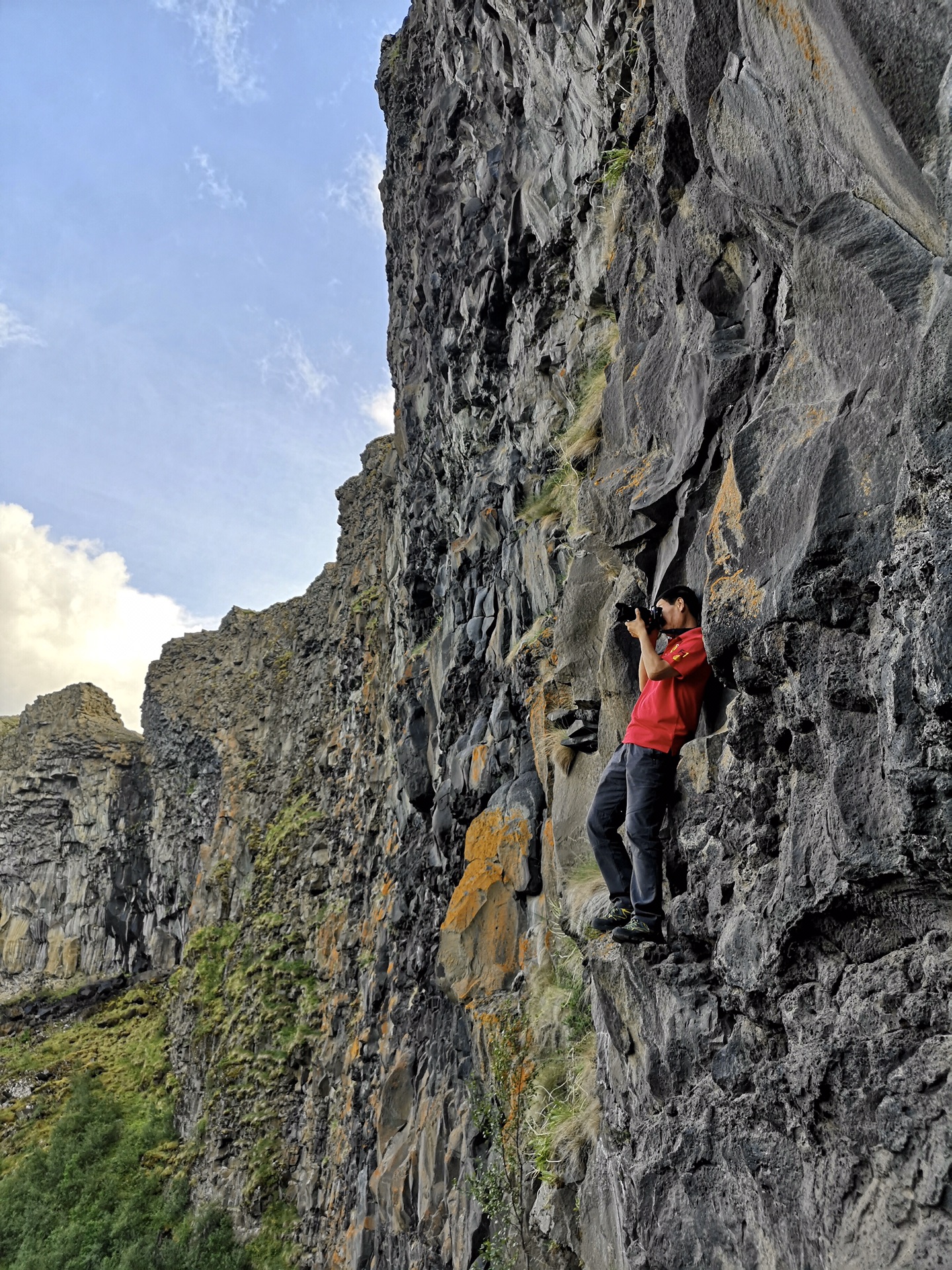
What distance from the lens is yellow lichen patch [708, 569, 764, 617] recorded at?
10.1ft

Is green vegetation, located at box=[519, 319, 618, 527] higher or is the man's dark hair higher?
green vegetation, located at box=[519, 319, 618, 527]

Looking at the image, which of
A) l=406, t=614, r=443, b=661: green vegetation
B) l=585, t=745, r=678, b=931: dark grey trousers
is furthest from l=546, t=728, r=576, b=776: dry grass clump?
l=406, t=614, r=443, b=661: green vegetation

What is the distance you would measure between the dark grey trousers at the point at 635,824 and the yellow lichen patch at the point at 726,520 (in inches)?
45.7

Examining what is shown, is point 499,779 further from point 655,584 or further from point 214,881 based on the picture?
point 214,881

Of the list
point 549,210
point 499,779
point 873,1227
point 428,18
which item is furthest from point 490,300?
point 873,1227

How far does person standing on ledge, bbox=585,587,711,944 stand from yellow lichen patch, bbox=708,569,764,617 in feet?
1.37

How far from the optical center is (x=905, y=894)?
7.91 feet

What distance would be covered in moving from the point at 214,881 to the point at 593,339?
20.4 m

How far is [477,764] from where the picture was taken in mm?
8352

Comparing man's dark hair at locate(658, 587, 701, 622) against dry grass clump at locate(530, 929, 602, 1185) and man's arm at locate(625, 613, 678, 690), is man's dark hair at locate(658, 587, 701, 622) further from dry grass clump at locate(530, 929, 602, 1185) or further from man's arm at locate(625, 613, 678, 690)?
dry grass clump at locate(530, 929, 602, 1185)

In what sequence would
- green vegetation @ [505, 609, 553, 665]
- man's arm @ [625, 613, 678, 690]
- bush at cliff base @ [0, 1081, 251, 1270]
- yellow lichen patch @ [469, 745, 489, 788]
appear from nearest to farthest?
man's arm @ [625, 613, 678, 690] < green vegetation @ [505, 609, 553, 665] < yellow lichen patch @ [469, 745, 489, 788] < bush at cliff base @ [0, 1081, 251, 1270]

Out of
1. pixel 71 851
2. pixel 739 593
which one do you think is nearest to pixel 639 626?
pixel 739 593

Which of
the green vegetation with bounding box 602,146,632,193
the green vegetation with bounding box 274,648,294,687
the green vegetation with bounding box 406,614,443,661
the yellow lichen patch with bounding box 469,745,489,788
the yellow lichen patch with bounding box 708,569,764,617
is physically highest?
the green vegetation with bounding box 602,146,632,193

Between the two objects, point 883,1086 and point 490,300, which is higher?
point 490,300
